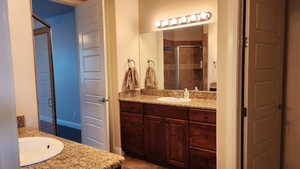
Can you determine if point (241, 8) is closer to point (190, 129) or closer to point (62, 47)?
point (190, 129)

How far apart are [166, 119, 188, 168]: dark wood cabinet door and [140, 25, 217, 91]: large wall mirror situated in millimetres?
707

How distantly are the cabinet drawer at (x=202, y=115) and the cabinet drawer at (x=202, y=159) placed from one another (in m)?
0.36

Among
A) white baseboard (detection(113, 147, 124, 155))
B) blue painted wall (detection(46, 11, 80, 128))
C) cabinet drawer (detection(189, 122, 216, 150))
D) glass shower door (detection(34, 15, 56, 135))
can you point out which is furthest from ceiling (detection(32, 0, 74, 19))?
cabinet drawer (detection(189, 122, 216, 150))

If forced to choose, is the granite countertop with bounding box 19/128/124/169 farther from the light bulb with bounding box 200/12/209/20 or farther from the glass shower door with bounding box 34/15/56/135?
the light bulb with bounding box 200/12/209/20

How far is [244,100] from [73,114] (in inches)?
160

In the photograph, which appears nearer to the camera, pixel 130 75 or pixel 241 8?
pixel 241 8

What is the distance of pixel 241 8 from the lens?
1689 millimetres

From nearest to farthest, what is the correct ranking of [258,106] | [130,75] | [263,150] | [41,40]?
[258,106]
[263,150]
[41,40]
[130,75]

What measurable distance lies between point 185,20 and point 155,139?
172 centimetres

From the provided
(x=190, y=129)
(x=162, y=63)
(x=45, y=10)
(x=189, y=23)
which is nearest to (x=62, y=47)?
(x=45, y=10)

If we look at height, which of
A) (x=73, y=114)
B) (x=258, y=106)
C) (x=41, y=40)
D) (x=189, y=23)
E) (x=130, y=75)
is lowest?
(x=73, y=114)

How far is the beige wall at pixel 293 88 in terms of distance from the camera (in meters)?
2.28

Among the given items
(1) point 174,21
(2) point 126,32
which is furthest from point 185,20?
(2) point 126,32

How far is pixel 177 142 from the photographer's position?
2580 millimetres
